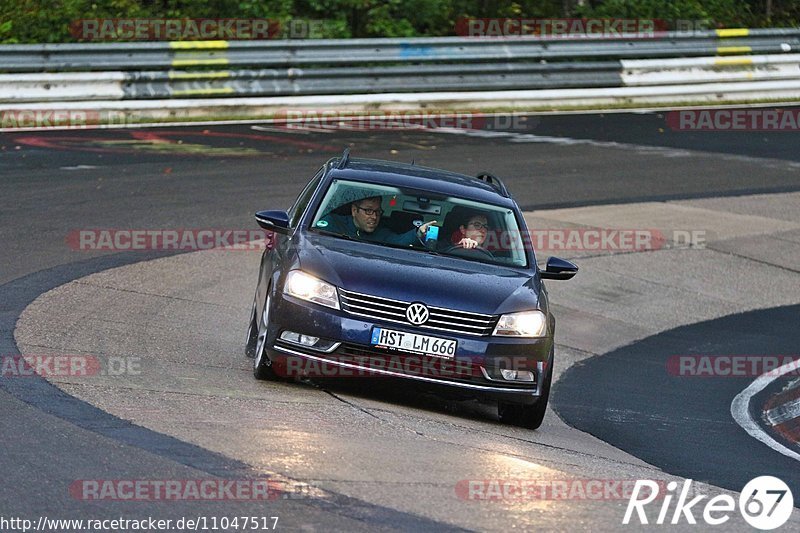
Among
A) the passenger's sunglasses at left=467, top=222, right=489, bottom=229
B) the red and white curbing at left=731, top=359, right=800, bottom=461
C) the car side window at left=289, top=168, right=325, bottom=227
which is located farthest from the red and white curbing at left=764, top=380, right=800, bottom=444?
the car side window at left=289, top=168, right=325, bottom=227

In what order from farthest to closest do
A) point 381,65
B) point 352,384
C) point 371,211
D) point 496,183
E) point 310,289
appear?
point 381,65, point 496,183, point 371,211, point 352,384, point 310,289

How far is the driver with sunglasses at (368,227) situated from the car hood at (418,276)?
0.58 feet

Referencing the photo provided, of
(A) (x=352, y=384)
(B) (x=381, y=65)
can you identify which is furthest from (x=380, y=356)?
(B) (x=381, y=65)

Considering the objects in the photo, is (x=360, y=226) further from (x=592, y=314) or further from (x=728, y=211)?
(x=728, y=211)

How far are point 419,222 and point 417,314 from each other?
140 centimetres

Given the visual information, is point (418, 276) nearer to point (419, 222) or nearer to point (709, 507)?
point (419, 222)

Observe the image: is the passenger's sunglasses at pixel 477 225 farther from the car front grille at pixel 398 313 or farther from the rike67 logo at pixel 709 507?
the rike67 logo at pixel 709 507

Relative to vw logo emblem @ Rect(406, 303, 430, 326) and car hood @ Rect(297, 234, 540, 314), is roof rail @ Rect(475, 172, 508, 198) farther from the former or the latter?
vw logo emblem @ Rect(406, 303, 430, 326)

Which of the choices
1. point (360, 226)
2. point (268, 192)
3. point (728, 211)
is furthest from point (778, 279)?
point (360, 226)

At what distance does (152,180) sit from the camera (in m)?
18.2

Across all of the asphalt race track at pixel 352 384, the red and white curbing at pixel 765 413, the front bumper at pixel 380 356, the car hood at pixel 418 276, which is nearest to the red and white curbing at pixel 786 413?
the red and white curbing at pixel 765 413

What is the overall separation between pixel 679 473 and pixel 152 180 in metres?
10.5

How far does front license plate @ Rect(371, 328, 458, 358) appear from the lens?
9172mm

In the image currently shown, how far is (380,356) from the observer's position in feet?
30.2
